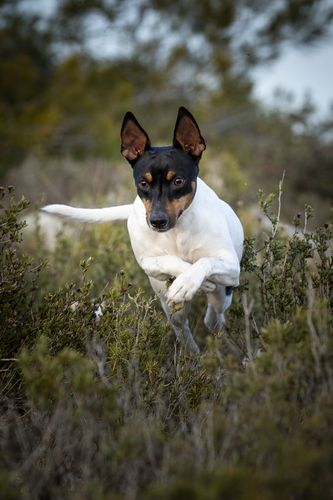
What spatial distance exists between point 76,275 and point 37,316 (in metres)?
1.89

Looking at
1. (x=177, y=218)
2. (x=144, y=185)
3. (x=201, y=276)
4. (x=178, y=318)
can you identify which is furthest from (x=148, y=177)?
(x=178, y=318)

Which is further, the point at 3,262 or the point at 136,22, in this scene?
the point at 136,22

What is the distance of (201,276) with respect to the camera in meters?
3.98

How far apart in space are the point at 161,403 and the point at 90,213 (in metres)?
1.77

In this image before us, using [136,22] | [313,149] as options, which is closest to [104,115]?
[136,22]

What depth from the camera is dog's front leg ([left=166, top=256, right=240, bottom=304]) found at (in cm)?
390

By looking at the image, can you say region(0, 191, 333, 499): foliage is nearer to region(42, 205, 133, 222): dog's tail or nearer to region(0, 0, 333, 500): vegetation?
region(0, 0, 333, 500): vegetation

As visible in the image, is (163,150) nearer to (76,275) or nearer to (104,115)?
(76,275)

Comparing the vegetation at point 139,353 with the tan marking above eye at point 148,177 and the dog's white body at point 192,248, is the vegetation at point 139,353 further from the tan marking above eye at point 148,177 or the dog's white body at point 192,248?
the tan marking above eye at point 148,177

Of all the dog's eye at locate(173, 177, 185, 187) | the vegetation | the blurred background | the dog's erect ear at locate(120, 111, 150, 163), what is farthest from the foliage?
the blurred background

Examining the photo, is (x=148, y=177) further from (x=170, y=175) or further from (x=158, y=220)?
(x=158, y=220)

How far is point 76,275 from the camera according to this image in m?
6.21

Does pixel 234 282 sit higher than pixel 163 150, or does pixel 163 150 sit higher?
pixel 163 150

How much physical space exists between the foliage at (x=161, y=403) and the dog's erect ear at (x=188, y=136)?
62 centimetres
